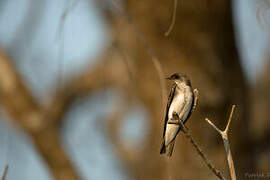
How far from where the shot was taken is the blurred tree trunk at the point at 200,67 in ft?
11.9

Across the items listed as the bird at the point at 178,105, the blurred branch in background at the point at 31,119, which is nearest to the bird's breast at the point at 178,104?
the bird at the point at 178,105

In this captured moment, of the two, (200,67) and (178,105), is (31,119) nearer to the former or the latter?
(178,105)

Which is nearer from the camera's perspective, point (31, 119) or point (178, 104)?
point (178, 104)

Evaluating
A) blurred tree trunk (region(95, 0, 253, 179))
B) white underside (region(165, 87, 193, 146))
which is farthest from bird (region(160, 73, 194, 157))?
blurred tree trunk (region(95, 0, 253, 179))

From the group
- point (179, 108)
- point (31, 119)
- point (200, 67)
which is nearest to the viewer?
point (179, 108)

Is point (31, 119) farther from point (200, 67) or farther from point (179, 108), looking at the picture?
point (200, 67)

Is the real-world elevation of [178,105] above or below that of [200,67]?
below

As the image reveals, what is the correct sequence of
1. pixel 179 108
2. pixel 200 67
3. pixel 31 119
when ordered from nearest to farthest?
pixel 179 108 < pixel 31 119 < pixel 200 67

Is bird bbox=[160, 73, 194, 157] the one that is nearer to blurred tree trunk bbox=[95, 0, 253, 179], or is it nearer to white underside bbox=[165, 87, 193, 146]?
white underside bbox=[165, 87, 193, 146]

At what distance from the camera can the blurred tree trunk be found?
3.62 meters

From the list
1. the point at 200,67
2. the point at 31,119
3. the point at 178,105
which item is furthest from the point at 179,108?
the point at 200,67

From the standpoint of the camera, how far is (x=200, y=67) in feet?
12.3

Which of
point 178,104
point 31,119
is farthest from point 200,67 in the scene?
point 31,119

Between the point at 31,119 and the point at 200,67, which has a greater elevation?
the point at 200,67
